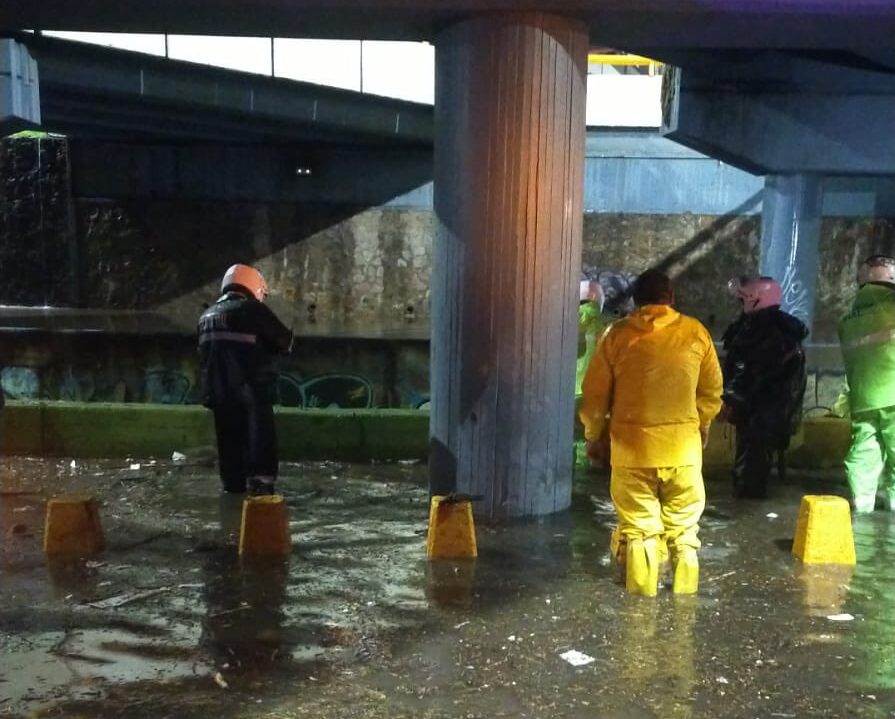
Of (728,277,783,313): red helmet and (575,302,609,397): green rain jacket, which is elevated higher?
(728,277,783,313): red helmet

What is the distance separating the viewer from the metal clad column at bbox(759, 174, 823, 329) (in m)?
14.3

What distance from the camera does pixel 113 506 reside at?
7094 mm

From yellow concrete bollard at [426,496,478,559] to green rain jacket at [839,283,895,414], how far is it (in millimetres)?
3422

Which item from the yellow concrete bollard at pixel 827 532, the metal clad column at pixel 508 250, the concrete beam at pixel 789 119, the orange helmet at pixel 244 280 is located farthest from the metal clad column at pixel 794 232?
the orange helmet at pixel 244 280

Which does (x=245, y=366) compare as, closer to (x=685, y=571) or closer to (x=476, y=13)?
(x=476, y=13)

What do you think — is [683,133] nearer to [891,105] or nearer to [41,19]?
[891,105]

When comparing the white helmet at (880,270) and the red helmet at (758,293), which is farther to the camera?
the red helmet at (758,293)

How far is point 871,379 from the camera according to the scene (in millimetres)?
6867

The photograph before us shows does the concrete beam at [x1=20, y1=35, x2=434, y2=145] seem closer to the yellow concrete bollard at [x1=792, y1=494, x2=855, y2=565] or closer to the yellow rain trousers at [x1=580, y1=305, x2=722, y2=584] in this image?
the yellow rain trousers at [x1=580, y1=305, x2=722, y2=584]

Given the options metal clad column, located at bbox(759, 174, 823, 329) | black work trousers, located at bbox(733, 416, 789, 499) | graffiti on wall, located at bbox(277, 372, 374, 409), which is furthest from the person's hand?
metal clad column, located at bbox(759, 174, 823, 329)

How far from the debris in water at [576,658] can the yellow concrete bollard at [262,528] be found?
7.46 ft

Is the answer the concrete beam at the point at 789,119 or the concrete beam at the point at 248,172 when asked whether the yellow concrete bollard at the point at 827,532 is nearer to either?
the concrete beam at the point at 789,119

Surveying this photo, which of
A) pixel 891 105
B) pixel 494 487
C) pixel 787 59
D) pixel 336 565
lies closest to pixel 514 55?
pixel 494 487

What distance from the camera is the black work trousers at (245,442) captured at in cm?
721
